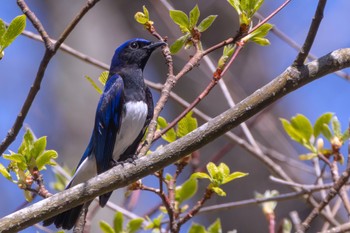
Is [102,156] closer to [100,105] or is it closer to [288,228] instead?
[100,105]

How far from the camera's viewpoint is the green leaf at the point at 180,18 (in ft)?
7.93

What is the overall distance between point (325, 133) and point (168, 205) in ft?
2.65

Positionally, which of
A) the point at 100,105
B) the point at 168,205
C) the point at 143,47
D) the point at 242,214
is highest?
the point at 143,47

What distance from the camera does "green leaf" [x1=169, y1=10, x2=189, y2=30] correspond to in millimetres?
2416

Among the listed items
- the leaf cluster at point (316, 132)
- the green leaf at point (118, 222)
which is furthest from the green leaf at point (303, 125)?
the green leaf at point (118, 222)

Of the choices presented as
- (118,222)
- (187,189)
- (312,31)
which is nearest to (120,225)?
(118,222)

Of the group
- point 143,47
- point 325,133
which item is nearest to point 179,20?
point 325,133

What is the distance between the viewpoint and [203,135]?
6.69 feet

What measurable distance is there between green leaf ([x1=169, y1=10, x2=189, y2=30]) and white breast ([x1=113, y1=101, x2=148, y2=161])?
3.06ft

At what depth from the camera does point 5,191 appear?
6855mm

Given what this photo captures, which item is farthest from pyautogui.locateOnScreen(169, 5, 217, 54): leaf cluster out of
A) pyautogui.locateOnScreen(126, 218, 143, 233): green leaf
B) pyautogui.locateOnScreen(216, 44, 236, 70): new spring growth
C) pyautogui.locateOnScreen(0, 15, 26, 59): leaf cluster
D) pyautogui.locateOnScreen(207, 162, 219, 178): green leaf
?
pyautogui.locateOnScreen(126, 218, 143, 233): green leaf

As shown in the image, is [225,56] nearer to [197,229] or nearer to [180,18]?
[180,18]

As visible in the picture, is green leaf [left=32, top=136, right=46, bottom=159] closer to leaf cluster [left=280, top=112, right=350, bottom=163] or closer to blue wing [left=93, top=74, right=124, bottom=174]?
blue wing [left=93, top=74, right=124, bottom=174]

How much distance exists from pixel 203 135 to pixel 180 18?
1.91ft
